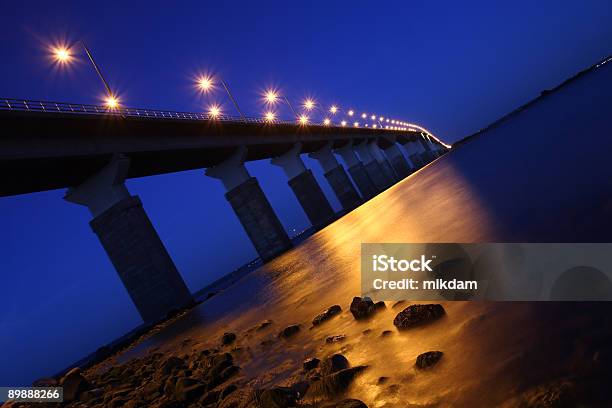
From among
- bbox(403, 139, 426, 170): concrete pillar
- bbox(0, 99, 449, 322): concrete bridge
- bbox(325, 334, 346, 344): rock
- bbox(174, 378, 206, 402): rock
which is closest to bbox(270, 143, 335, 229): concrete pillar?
bbox(0, 99, 449, 322): concrete bridge

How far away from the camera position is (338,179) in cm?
5909

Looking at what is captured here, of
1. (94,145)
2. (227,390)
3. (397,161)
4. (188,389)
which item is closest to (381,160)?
(397,161)

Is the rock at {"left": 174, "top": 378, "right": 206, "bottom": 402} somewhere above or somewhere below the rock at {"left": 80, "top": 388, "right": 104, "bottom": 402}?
below

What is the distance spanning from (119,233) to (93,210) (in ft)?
8.44

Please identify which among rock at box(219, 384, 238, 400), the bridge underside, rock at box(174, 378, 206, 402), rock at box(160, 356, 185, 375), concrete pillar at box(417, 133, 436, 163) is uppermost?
the bridge underside

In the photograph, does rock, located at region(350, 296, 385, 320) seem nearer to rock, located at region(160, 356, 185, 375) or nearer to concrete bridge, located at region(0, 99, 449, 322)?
rock, located at region(160, 356, 185, 375)

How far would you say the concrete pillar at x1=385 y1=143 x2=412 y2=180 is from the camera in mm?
91269

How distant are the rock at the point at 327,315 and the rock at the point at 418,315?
2163 mm

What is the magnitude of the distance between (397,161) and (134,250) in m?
78.6

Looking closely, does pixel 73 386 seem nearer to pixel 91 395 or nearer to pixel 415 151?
pixel 91 395

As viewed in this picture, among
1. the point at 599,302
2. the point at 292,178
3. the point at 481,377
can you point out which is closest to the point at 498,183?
the point at 599,302

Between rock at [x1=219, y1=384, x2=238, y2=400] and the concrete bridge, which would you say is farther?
the concrete bridge

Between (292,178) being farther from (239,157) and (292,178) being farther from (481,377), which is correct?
(481,377)

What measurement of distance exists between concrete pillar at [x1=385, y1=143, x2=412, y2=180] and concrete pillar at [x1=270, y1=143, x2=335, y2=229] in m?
42.0
